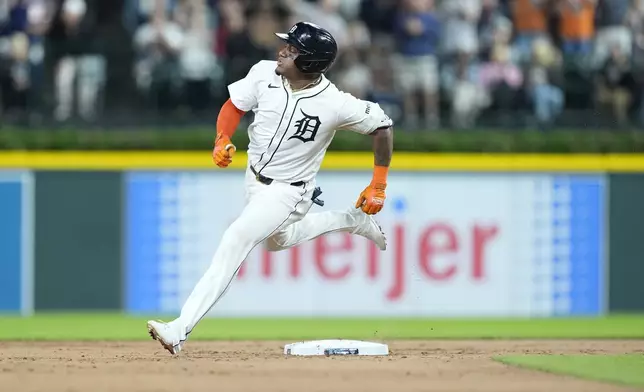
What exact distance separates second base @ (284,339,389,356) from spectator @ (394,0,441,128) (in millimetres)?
5076

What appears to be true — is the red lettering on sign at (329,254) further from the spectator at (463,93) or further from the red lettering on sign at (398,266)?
the spectator at (463,93)

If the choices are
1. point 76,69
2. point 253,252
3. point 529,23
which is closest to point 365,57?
point 529,23

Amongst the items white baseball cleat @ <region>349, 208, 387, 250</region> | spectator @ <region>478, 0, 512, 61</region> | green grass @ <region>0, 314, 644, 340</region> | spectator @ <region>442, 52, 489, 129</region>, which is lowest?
green grass @ <region>0, 314, 644, 340</region>

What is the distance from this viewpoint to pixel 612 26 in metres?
14.4

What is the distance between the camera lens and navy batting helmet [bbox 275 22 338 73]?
8375 mm

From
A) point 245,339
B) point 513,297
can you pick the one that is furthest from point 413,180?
point 245,339

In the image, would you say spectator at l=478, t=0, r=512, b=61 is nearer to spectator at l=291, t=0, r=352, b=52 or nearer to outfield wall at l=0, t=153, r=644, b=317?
outfield wall at l=0, t=153, r=644, b=317

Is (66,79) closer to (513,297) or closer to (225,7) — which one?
(225,7)

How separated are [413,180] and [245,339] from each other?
3.44 metres

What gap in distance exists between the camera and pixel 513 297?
13.7 metres

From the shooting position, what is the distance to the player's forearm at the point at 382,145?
8.70 m

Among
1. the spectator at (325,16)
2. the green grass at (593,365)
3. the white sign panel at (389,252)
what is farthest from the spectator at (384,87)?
the green grass at (593,365)

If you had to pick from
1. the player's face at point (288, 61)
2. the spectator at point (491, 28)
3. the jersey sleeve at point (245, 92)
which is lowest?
the jersey sleeve at point (245, 92)

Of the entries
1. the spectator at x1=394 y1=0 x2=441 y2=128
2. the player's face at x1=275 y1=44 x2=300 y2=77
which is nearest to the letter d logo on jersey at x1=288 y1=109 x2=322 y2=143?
the player's face at x1=275 y1=44 x2=300 y2=77
